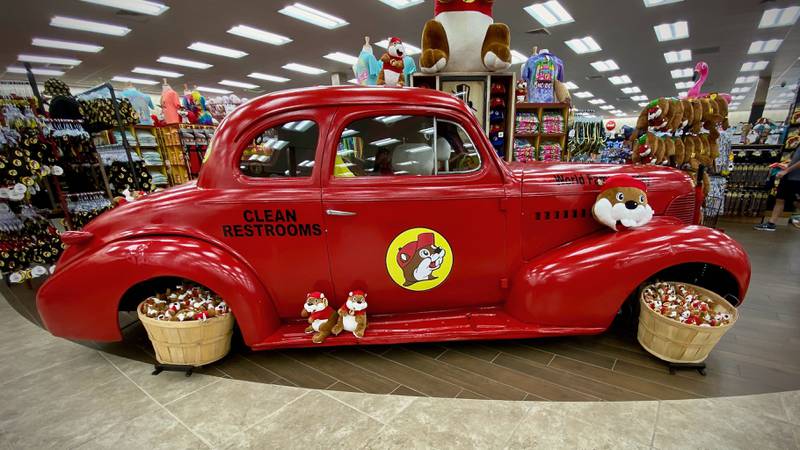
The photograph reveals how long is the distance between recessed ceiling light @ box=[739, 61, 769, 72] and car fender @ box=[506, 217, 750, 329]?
1622 centimetres

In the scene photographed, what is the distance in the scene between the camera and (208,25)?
26.2 feet

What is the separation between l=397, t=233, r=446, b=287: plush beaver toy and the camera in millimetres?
2029

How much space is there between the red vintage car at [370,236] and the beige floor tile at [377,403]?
0.32 m

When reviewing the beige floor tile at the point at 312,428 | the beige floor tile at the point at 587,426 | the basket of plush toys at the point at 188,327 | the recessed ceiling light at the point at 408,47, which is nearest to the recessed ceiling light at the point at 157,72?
the recessed ceiling light at the point at 408,47

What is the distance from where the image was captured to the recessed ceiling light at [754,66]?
11975 mm

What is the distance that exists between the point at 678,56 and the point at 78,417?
1625 cm

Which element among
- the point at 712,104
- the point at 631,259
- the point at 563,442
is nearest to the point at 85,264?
the point at 563,442

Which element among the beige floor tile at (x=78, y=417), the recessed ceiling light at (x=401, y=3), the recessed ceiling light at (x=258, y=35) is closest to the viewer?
the beige floor tile at (x=78, y=417)

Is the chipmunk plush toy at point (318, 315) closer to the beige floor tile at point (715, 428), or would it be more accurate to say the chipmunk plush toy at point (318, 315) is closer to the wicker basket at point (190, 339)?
the wicker basket at point (190, 339)

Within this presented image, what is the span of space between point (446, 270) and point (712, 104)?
445 centimetres

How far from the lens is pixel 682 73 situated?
13.5m

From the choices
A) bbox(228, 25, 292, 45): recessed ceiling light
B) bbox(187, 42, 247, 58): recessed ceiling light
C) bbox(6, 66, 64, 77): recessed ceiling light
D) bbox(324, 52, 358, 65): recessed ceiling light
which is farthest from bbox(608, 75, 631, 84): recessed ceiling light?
bbox(6, 66, 64, 77): recessed ceiling light

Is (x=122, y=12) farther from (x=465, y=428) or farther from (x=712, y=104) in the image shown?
(x=712, y=104)

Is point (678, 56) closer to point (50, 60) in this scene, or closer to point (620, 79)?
point (620, 79)
